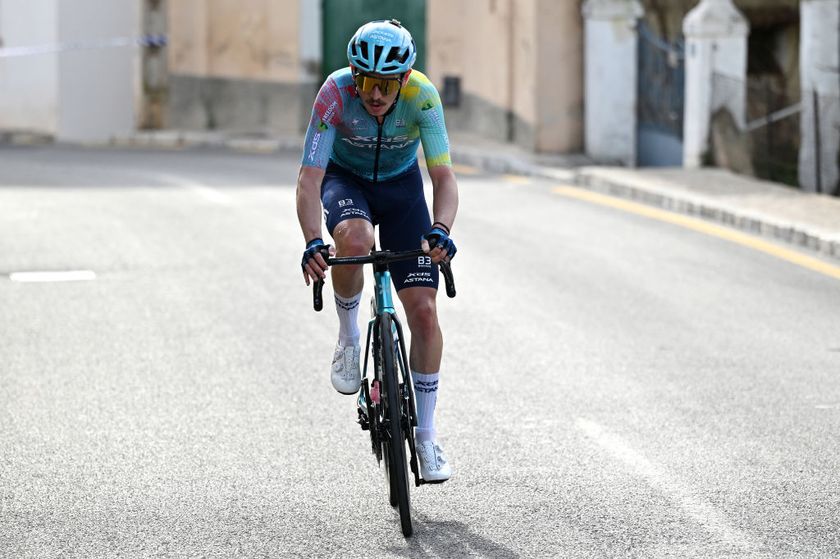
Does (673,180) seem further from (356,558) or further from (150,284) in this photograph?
(356,558)

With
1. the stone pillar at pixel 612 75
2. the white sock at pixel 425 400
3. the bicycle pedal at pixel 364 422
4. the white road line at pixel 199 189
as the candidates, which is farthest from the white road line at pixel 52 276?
the stone pillar at pixel 612 75

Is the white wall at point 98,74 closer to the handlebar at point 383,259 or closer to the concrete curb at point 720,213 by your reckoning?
the concrete curb at point 720,213

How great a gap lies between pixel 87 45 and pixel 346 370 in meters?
21.1

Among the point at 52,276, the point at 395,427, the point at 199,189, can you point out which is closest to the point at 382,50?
the point at 395,427

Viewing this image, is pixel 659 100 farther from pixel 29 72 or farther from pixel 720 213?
pixel 29 72

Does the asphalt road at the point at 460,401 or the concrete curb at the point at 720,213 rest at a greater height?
the concrete curb at the point at 720,213

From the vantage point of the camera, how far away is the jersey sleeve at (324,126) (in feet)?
23.1

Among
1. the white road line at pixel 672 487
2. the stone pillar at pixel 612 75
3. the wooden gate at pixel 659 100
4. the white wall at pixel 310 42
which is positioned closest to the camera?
the white road line at pixel 672 487

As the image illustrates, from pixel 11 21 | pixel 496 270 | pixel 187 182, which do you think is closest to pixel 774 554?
pixel 496 270

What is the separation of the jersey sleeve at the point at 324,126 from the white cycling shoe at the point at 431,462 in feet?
3.94

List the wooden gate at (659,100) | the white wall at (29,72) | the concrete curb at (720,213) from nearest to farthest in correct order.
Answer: the concrete curb at (720,213)
the wooden gate at (659,100)
the white wall at (29,72)

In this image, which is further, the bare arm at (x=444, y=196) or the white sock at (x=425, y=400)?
the white sock at (x=425, y=400)

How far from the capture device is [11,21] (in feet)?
90.2

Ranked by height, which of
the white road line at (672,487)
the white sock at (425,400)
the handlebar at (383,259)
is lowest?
the white road line at (672,487)
